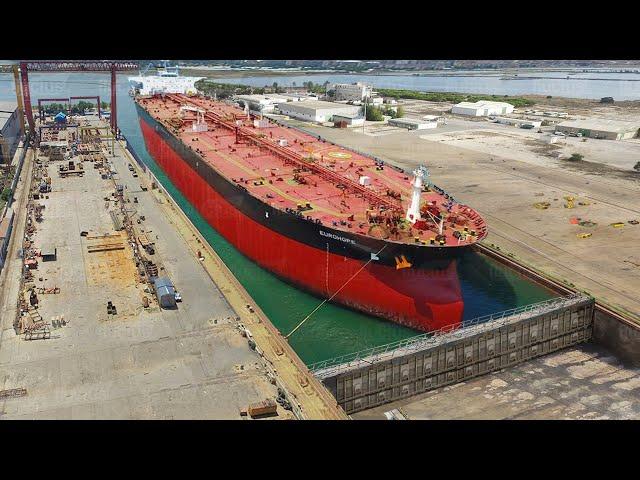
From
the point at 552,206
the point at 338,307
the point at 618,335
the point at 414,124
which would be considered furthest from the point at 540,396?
the point at 414,124

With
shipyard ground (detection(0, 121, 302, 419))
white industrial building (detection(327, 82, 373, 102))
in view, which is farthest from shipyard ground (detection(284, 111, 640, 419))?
white industrial building (detection(327, 82, 373, 102))

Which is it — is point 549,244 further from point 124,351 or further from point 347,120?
point 347,120

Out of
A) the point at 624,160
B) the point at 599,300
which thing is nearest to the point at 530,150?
the point at 624,160

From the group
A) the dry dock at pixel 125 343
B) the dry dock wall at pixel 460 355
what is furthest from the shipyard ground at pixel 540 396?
the dry dock at pixel 125 343

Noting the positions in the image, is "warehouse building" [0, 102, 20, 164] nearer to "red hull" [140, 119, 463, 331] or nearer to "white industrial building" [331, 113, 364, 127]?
"red hull" [140, 119, 463, 331]

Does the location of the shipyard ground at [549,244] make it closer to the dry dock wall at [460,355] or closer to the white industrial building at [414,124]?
the dry dock wall at [460,355]

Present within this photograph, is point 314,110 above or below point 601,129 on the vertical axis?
above
